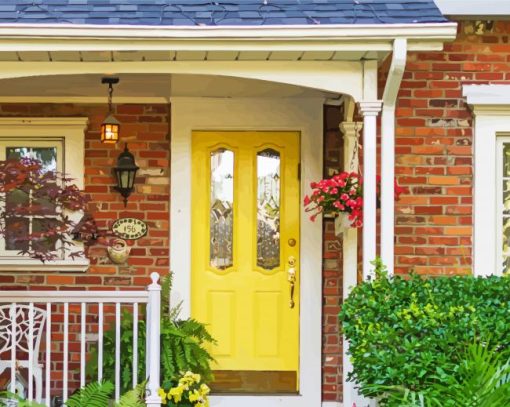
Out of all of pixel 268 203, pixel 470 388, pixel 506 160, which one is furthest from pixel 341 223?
pixel 470 388

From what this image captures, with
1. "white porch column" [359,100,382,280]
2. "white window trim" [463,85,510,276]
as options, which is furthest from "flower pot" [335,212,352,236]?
"white window trim" [463,85,510,276]

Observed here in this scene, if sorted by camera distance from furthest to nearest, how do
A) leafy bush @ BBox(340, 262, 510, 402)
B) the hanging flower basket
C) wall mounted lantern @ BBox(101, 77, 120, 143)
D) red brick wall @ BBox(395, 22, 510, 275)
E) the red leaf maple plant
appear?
wall mounted lantern @ BBox(101, 77, 120, 143) → red brick wall @ BBox(395, 22, 510, 275) → the hanging flower basket → the red leaf maple plant → leafy bush @ BBox(340, 262, 510, 402)

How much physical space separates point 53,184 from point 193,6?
57.5 inches

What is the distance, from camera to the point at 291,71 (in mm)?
5078

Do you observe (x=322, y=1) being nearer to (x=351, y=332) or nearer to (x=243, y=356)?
(x=351, y=332)

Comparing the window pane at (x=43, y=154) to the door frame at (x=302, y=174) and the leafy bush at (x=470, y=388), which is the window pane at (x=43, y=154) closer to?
the door frame at (x=302, y=174)

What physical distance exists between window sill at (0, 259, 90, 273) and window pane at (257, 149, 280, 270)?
148 cm

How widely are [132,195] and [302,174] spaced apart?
144 centimetres

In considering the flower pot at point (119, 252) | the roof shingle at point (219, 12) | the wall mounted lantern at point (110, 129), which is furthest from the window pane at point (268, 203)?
the roof shingle at point (219, 12)

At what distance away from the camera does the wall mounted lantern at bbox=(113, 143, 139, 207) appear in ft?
21.3

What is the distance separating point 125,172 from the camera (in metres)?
6.49

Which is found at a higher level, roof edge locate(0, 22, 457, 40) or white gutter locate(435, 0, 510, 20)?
white gutter locate(435, 0, 510, 20)

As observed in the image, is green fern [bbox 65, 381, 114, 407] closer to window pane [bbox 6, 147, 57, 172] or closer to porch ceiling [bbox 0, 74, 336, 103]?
porch ceiling [bbox 0, 74, 336, 103]

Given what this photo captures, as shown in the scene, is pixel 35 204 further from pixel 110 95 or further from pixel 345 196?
pixel 345 196
